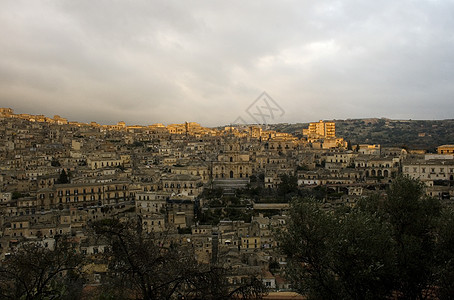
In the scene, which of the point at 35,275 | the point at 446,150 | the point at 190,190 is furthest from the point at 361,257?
the point at 446,150

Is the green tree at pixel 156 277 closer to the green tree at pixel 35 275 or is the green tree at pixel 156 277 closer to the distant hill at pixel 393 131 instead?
the green tree at pixel 35 275

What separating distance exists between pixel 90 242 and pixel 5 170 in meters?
22.3

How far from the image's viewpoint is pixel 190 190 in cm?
3397

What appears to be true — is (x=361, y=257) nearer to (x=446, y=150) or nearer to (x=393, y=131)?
(x=446, y=150)

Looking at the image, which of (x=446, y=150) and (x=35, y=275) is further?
(x=446, y=150)

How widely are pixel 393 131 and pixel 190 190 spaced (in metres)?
79.9

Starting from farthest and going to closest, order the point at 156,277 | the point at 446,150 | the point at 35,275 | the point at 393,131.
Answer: the point at 393,131
the point at 446,150
the point at 35,275
the point at 156,277

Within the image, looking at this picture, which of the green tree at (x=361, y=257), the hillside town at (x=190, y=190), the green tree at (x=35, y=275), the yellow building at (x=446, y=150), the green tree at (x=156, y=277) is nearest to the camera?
the green tree at (x=156, y=277)

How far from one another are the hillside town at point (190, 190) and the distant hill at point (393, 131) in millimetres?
29528

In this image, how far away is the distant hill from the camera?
3214 inches

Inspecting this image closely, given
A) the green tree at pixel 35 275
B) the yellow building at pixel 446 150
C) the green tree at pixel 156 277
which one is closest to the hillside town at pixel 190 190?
the yellow building at pixel 446 150

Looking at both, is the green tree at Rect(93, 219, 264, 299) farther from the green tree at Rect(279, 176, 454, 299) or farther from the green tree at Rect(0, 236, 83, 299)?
the green tree at Rect(279, 176, 454, 299)

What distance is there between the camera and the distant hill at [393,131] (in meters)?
81.6

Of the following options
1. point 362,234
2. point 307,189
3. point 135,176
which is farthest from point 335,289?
point 135,176
